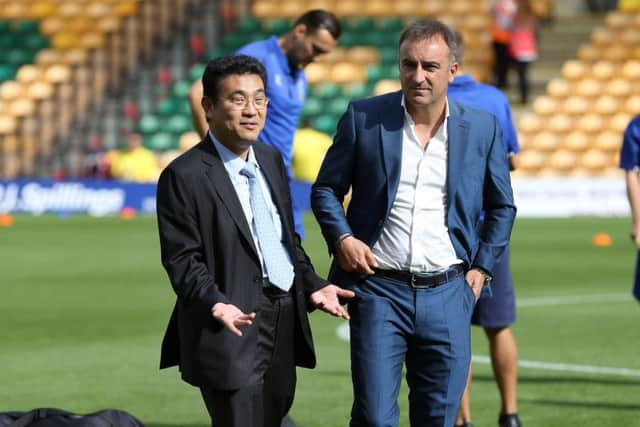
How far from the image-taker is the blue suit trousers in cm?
583

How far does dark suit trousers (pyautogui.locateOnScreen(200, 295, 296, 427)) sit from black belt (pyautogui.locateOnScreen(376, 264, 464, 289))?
46cm

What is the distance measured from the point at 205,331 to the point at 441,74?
52.3 inches

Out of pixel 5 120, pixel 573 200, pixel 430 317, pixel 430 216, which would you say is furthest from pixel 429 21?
pixel 5 120

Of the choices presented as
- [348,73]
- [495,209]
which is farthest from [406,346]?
[348,73]

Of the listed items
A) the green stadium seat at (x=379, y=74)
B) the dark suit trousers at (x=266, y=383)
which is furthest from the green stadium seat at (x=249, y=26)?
the dark suit trousers at (x=266, y=383)

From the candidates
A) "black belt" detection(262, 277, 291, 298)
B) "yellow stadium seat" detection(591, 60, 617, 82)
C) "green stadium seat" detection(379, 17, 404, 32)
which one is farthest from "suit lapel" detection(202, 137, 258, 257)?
"green stadium seat" detection(379, 17, 404, 32)

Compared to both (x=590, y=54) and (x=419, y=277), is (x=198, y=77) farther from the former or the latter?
(x=419, y=277)

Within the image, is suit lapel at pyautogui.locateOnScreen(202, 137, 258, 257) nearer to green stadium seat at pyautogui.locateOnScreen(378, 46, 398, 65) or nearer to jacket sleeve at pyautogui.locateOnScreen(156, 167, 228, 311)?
jacket sleeve at pyautogui.locateOnScreen(156, 167, 228, 311)

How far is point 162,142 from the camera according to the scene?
32.1 metres

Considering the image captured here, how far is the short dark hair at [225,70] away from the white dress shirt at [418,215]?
0.67m

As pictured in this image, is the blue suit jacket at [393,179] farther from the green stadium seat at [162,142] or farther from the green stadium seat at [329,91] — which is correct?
the green stadium seat at [329,91]

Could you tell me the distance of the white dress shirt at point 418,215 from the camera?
5.85 m

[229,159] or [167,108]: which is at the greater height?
[229,159]

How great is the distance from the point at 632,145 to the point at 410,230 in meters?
3.02
